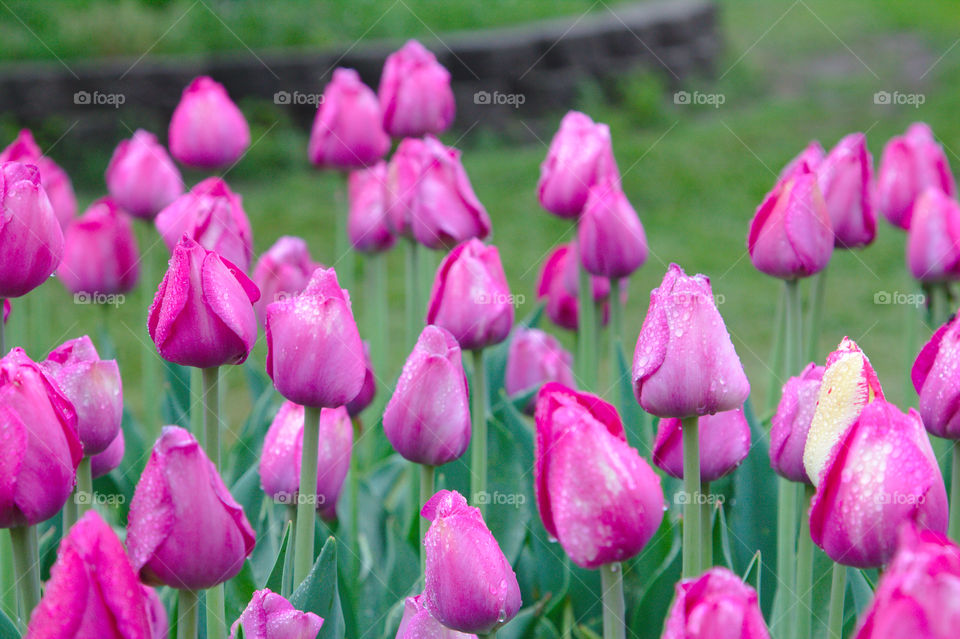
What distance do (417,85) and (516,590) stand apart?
4.14 ft

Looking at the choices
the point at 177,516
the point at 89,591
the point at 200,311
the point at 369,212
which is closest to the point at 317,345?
the point at 200,311

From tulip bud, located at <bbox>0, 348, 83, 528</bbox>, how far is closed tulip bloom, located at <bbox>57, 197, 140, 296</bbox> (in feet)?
3.66

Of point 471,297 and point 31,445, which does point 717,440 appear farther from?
point 31,445

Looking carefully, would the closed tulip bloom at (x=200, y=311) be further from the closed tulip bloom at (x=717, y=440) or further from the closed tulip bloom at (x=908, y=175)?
the closed tulip bloom at (x=908, y=175)

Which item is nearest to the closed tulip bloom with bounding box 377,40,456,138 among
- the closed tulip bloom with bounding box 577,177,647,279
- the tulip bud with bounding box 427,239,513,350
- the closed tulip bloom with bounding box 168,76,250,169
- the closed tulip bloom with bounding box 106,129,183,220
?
the closed tulip bloom with bounding box 168,76,250,169

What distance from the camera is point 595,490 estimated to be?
2.86ft

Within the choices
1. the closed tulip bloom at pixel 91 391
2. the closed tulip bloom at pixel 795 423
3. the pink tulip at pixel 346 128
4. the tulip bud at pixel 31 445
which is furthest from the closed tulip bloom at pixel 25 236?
the pink tulip at pixel 346 128

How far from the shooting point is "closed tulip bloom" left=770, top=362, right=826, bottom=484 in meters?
1.11

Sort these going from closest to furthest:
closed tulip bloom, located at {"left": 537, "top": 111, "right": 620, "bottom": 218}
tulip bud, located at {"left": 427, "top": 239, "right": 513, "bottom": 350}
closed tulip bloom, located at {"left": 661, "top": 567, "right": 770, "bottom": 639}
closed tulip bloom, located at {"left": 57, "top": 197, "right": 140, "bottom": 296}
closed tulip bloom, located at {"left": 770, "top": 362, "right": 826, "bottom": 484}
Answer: closed tulip bloom, located at {"left": 661, "top": 567, "right": 770, "bottom": 639} < closed tulip bloom, located at {"left": 770, "top": 362, "right": 826, "bottom": 484} < tulip bud, located at {"left": 427, "top": 239, "right": 513, "bottom": 350} < closed tulip bloom, located at {"left": 537, "top": 111, "right": 620, "bottom": 218} < closed tulip bloom, located at {"left": 57, "top": 197, "right": 140, "bottom": 296}

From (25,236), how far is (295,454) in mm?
364

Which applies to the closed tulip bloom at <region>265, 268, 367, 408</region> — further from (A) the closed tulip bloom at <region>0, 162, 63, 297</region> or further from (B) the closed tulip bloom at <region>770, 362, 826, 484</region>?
(B) the closed tulip bloom at <region>770, 362, 826, 484</region>

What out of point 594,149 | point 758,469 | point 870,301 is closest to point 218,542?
point 758,469

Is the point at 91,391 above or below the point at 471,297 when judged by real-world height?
below

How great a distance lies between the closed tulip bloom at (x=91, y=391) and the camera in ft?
3.67
